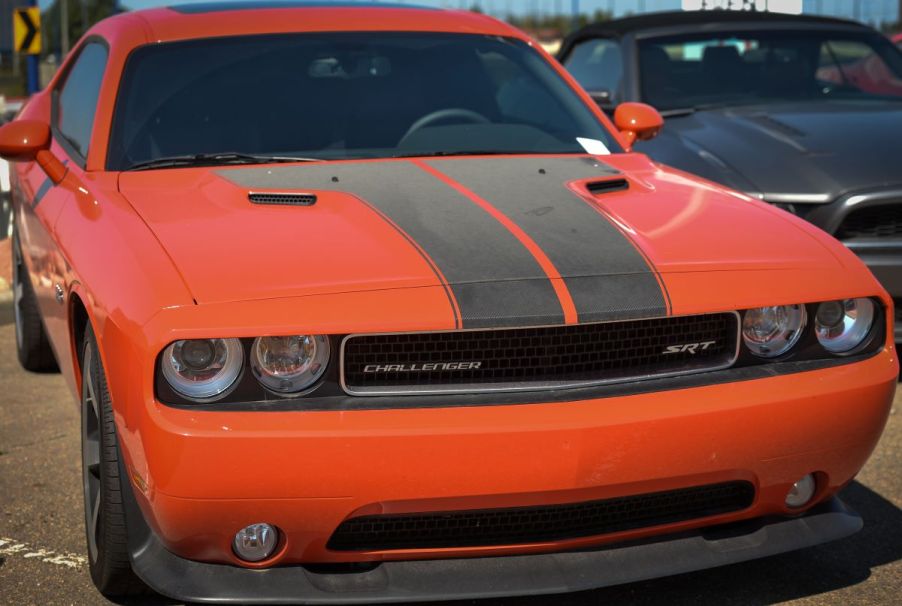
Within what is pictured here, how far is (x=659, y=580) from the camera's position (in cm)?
328

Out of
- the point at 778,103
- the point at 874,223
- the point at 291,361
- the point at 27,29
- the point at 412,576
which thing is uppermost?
the point at 291,361

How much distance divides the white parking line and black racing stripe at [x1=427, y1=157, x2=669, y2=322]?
4.64 ft

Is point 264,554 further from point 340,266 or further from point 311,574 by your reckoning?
point 340,266

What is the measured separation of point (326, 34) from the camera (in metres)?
4.28

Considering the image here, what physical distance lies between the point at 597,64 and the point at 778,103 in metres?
1.28

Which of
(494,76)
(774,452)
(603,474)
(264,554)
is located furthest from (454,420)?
(494,76)

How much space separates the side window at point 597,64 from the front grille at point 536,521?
3973 millimetres

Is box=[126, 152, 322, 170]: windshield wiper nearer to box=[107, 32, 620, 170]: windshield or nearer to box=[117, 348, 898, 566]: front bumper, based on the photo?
box=[107, 32, 620, 170]: windshield

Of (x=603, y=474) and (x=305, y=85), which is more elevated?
(x=305, y=85)

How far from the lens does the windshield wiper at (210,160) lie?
146 inches

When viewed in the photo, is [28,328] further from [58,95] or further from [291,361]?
[291,361]

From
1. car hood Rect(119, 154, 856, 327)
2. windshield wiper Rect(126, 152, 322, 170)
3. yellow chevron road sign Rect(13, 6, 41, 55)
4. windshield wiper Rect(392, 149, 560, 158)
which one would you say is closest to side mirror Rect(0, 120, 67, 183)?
windshield wiper Rect(126, 152, 322, 170)

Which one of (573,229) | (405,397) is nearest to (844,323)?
(573,229)

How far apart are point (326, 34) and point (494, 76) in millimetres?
596
